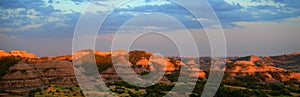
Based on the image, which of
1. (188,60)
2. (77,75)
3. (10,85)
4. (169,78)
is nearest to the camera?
(10,85)

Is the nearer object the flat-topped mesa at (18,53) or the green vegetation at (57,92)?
the green vegetation at (57,92)

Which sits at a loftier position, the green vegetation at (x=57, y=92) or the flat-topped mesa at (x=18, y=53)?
the flat-topped mesa at (x=18, y=53)

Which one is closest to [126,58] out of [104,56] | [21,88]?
[104,56]

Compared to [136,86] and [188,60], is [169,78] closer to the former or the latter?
[136,86]

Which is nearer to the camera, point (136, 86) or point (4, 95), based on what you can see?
point (4, 95)

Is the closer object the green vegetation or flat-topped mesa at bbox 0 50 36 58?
the green vegetation

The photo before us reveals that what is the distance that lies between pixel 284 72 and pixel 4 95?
90244 millimetres

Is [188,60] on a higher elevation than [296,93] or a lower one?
higher

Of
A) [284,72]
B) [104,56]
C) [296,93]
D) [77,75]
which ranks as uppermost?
[104,56]

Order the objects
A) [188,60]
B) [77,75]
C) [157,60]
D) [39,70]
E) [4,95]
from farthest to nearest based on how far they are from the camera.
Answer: [188,60], [157,60], [77,75], [39,70], [4,95]

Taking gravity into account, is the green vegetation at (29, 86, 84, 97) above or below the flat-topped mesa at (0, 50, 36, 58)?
below

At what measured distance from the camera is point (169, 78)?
4080 inches

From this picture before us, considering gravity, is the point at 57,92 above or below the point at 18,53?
below

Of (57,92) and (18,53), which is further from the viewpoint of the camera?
(18,53)
